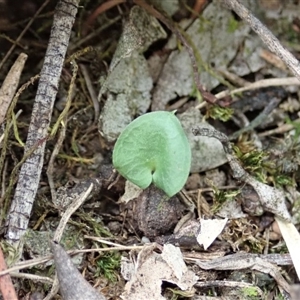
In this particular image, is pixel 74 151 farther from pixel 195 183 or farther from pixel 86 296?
pixel 86 296

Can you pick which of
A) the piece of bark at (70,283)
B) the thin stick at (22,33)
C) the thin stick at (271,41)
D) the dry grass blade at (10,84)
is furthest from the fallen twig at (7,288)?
the thin stick at (271,41)

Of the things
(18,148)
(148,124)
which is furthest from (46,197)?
(148,124)

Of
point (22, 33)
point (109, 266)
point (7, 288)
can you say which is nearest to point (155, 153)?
point (109, 266)

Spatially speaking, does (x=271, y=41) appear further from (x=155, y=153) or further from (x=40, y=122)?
(x=40, y=122)

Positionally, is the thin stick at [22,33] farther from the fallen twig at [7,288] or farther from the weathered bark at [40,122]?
the fallen twig at [7,288]

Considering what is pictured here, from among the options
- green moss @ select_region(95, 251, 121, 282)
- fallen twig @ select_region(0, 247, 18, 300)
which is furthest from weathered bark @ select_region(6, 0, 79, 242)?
green moss @ select_region(95, 251, 121, 282)
